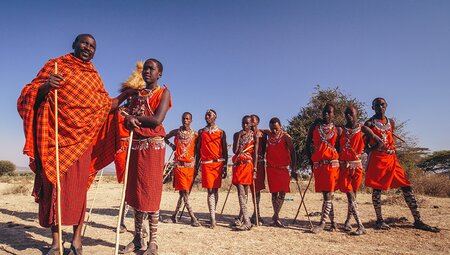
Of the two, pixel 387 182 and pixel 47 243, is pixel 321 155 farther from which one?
pixel 47 243

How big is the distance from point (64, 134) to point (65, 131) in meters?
0.04

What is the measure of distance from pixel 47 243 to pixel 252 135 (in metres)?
4.21

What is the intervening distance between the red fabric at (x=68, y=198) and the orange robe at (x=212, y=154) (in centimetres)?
333

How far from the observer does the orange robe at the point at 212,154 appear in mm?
7008

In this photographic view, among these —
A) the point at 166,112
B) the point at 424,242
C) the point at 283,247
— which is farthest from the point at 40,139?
the point at 424,242

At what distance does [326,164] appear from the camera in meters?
6.34

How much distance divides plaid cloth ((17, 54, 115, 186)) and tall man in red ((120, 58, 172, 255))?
0.57 meters

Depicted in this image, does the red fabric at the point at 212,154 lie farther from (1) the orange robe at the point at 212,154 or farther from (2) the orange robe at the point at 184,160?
(2) the orange robe at the point at 184,160

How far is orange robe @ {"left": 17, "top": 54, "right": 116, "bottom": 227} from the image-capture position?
12.4 feet

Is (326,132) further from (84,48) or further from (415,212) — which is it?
(84,48)

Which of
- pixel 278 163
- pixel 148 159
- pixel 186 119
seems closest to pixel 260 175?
pixel 278 163

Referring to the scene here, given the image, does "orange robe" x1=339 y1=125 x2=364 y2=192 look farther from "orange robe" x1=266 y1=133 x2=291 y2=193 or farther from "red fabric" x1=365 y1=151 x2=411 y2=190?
"orange robe" x1=266 y1=133 x2=291 y2=193

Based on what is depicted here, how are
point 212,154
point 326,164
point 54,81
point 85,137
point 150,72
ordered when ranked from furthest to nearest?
point 212,154, point 326,164, point 150,72, point 85,137, point 54,81

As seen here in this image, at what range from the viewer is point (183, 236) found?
554cm
